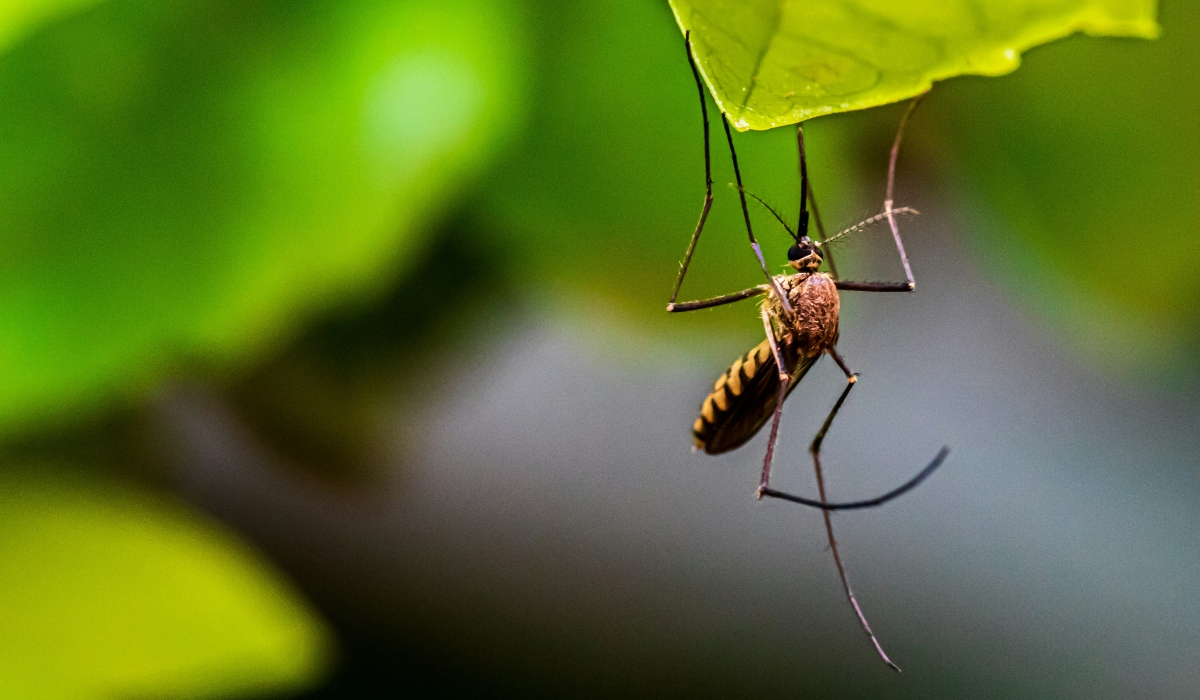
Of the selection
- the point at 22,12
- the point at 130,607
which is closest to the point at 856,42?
the point at 22,12

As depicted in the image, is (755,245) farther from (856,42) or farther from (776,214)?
(856,42)

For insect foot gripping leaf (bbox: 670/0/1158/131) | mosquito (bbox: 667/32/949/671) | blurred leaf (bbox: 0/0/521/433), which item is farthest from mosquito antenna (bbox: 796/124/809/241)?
insect foot gripping leaf (bbox: 670/0/1158/131)

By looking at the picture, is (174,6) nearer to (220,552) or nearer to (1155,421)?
(220,552)

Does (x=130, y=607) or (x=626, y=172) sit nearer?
(x=130, y=607)

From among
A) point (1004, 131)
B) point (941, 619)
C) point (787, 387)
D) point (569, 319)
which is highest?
point (1004, 131)

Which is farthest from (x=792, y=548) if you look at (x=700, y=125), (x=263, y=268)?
(x=263, y=268)

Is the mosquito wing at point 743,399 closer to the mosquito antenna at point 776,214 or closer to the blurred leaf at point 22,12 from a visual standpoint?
the mosquito antenna at point 776,214
